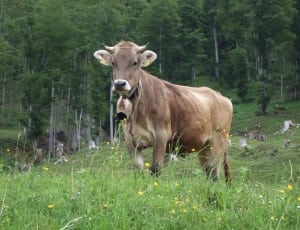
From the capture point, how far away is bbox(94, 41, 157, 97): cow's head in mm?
8578

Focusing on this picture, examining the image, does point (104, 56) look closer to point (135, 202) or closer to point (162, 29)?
point (135, 202)

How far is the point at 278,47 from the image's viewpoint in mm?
48812

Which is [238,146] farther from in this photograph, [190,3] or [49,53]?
[190,3]

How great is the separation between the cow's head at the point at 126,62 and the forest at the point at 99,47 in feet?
92.2

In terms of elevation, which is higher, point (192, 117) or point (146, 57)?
point (146, 57)

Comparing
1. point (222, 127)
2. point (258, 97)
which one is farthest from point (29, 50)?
point (222, 127)

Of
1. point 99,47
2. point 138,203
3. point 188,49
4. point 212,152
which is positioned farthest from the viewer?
point 188,49

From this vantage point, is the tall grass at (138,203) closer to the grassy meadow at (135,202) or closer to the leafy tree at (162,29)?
the grassy meadow at (135,202)

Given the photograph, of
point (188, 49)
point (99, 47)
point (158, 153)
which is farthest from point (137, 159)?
point (188, 49)

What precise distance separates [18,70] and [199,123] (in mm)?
41434

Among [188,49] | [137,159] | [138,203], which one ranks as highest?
[138,203]

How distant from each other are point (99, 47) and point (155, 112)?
119 feet

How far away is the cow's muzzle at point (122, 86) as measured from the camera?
846 centimetres

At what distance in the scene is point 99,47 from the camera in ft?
147
